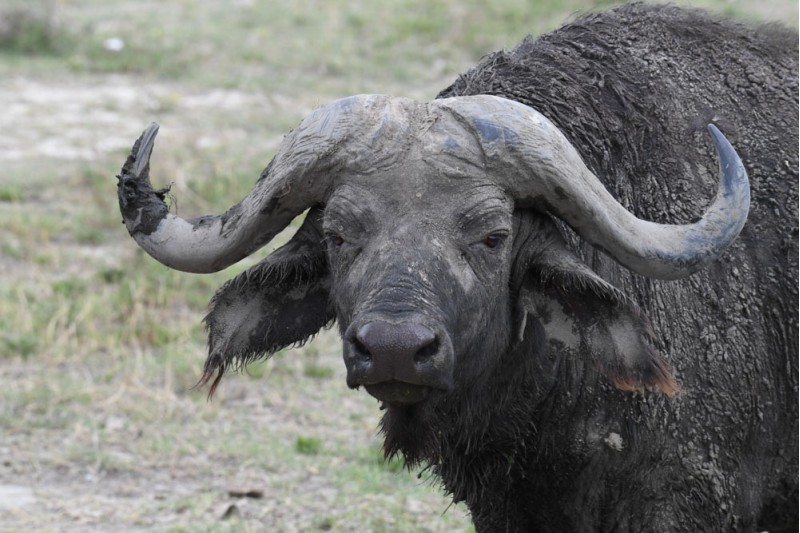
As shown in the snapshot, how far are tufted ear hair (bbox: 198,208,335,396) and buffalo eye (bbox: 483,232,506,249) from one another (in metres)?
0.75

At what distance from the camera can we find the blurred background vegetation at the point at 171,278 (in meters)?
7.55

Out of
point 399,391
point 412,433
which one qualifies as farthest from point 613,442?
point 399,391

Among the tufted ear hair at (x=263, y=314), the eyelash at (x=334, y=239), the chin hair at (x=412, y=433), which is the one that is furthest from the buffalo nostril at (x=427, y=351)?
the tufted ear hair at (x=263, y=314)

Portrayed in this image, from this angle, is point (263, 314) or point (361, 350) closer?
point (361, 350)

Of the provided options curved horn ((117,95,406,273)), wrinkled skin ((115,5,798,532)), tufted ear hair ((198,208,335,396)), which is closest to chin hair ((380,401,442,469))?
wrinkled skin ((115,5,798,532))

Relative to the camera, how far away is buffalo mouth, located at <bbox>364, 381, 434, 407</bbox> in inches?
170

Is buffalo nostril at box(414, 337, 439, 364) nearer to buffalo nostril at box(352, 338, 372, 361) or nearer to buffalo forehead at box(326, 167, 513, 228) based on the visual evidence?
buffalo nostril at box(352, 338, 372, 361)

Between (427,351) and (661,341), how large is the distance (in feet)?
4.05

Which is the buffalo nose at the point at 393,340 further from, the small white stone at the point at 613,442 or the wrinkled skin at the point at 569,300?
the small white stone at the point at 613,442

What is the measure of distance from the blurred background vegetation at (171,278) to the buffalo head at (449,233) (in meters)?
1.66

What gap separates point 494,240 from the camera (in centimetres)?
463

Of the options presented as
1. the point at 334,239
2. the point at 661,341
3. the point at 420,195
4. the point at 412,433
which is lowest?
the point at 412,433

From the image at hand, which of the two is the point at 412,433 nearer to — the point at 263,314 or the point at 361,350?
the point at 361,350

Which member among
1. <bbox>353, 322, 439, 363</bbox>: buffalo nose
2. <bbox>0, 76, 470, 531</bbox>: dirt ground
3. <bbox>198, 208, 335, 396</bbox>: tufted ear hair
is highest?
<bbox>353, 322, 439, 363</bbox>: buffalo nose
